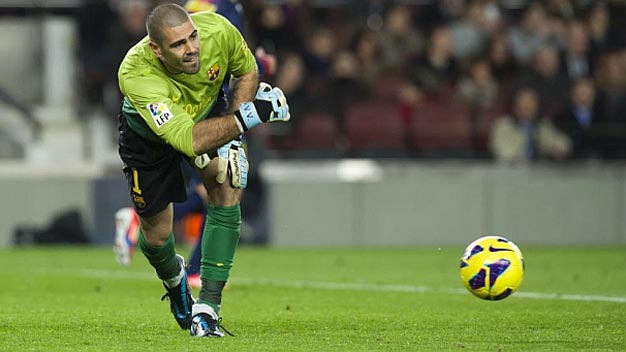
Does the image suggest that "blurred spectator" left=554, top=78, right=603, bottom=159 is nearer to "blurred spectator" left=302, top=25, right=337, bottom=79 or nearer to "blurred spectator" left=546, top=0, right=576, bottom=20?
"blurred spectator" left=546, top=0, right=576, bottom=20

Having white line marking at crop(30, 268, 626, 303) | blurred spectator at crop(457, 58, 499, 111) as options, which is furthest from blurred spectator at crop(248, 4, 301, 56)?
white line marking at crop(30, 268, 626, 303)

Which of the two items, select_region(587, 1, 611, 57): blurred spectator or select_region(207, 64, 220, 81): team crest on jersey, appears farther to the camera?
select_region(587, 1, 611, 57): blurred spectator

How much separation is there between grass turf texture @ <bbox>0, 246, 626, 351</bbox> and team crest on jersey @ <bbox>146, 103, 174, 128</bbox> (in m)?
1.06

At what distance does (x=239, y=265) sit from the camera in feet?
41.0

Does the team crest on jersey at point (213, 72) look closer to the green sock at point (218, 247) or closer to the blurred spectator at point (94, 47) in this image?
the green sock at point (218, 247)

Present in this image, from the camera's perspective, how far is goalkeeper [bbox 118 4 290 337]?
609 cm

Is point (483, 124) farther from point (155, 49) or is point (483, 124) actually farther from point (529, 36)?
point (155, 49)

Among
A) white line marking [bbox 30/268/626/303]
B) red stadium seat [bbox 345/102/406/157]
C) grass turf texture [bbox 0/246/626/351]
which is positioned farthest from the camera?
red stadium seat [bbox 345/102/406/157]

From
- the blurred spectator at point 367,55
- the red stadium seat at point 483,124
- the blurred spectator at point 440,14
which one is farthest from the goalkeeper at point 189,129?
the blurred spectator at point 440,14

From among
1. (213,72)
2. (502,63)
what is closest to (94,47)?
(502,63)

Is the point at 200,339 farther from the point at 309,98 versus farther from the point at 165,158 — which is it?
the point at 309,98

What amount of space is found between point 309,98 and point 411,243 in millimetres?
2173

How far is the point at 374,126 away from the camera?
15836 mm

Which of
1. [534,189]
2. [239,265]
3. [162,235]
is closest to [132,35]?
[239,265]
